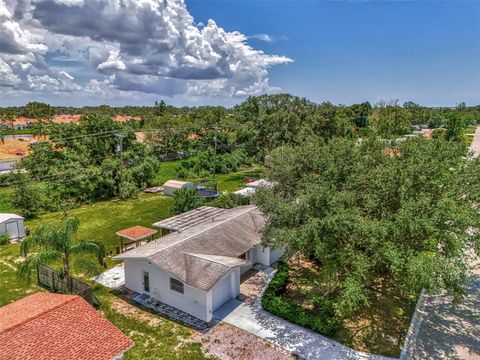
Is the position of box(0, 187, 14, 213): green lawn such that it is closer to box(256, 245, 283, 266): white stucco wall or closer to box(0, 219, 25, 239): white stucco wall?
box(0, 219, 25, 239): white stucco wall

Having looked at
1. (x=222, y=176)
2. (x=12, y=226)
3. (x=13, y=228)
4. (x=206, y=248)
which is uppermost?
(x=206, y=248)

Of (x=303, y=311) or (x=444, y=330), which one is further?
(x=303, y=311)

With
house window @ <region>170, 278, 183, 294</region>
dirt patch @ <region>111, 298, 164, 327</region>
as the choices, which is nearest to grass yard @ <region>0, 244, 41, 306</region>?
dirt patch @ <region>111, 298, 164, 327</region>

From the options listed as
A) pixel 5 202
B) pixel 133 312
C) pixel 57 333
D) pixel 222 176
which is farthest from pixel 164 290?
pixel 222 176

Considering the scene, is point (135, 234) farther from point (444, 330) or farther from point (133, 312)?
point (444, 330)

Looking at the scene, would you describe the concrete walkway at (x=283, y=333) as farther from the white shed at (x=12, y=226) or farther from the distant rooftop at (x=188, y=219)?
the white shed at (x=12, y=226)

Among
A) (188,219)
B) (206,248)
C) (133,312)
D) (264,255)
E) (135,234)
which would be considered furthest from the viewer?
(188,219)

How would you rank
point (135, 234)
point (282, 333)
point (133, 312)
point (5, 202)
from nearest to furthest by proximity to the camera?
1. point (282, 333)
2. point (133, 312)
3. point (135, 234)
4. point (5, 202)
